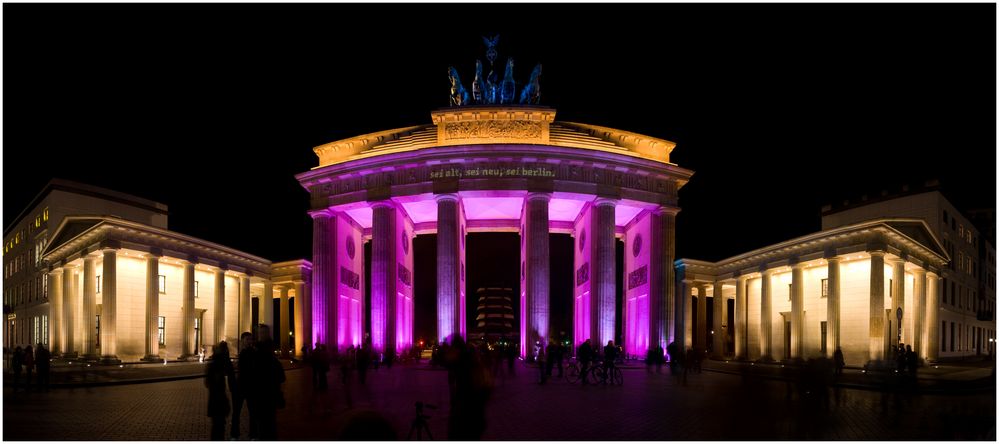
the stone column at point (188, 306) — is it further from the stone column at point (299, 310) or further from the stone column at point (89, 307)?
the stone column at point (299, 310)

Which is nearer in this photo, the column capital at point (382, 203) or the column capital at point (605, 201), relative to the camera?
the column capital at point (605, 201)

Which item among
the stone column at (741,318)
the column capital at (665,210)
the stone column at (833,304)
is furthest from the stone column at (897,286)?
the column capital at (665,210)

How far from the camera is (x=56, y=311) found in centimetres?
5109

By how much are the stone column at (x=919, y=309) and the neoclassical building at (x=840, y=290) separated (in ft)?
0.16

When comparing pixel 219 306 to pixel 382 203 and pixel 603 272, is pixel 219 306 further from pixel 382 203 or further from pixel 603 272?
pixel 603 272

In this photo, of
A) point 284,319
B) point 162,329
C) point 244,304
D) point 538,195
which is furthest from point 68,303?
point 538,195

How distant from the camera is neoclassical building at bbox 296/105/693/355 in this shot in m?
47.6

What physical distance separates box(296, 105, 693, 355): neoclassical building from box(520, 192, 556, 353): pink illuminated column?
6 cm

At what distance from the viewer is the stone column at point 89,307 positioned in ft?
144

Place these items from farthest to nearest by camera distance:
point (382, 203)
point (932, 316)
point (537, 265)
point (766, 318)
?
point (766, 318), point (382, 203), point (537, 265), point (932, 316)

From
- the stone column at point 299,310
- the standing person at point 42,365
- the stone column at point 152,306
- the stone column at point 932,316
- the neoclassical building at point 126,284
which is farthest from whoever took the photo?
the stone column at point 299,310

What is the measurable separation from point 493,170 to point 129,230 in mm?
20831

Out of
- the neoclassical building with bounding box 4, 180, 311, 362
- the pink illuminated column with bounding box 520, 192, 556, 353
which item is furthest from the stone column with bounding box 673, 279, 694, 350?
the neoclassical building with bounding box 4, 180, 311, 362

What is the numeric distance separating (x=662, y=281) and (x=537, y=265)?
840cm
